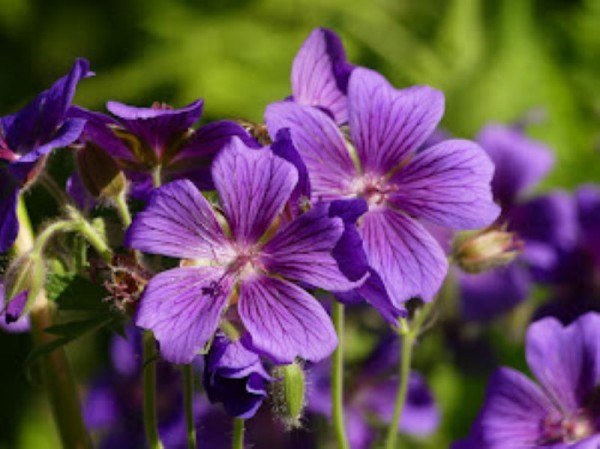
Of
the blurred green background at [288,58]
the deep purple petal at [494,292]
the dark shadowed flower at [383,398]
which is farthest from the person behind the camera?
the blurred green background at [288,58]

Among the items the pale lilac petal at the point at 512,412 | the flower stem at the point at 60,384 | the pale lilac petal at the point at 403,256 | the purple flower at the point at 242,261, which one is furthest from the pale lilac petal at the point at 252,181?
the pale lilac petal at the point at 512,412

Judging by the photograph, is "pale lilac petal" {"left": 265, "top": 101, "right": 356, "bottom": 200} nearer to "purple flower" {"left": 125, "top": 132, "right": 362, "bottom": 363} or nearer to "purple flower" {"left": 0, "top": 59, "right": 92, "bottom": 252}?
"purple flower" {"left": 125, "top": 132, "right": 362, "bottom": 363}

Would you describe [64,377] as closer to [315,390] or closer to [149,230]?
[149,230]

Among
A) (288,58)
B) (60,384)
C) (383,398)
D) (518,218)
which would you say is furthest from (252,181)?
(288,58)

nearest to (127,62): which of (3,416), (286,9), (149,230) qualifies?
(286,9)

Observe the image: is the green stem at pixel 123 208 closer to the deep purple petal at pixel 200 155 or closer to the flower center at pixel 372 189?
the deep purple petal at pixel 200 155

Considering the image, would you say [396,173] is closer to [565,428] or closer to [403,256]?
[403,256]

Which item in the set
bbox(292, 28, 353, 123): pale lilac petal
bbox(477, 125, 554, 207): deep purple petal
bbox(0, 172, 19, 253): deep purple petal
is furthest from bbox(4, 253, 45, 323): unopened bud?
bbox(477, 125, 554, 207): deep purple petal
